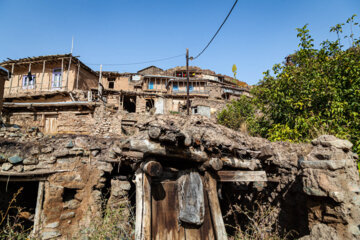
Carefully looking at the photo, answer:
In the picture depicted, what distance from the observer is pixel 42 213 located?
5258 mm

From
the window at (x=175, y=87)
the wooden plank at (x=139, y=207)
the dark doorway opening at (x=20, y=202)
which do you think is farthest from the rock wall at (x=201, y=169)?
the window at (x=175, y=87)

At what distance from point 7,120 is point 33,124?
2.57 meters

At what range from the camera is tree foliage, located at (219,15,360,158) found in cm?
702

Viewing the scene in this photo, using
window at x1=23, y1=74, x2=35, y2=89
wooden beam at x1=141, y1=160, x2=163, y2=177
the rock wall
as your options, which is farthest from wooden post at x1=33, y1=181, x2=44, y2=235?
window at x1=23, y1=74, x2=35, y2=89

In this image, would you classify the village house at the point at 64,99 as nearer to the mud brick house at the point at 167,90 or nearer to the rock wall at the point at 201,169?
the mud brick house at the point at 167,90

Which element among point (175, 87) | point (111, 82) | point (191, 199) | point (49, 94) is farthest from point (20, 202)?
point (175, 87)

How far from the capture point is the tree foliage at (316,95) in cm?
702

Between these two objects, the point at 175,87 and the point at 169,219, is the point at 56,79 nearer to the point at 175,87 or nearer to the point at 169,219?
the point at 175,87

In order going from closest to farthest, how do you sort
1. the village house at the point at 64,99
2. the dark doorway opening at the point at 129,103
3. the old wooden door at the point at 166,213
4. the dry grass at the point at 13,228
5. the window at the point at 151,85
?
the old wooden door at the point at 166,213, the dry grass at the point at 13,228, the village house at the point at 64,99, the dark doorway opening at the point at 129,103, the window at the point at 151,85

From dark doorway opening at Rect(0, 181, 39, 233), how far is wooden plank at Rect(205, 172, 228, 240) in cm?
604

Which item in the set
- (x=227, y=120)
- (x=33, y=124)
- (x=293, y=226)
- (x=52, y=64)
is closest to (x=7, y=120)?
(x=33, y=124)

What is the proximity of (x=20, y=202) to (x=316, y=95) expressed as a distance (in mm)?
11652

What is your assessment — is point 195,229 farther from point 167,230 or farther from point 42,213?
point 42,213

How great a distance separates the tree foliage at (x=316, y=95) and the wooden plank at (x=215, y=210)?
4.90m
